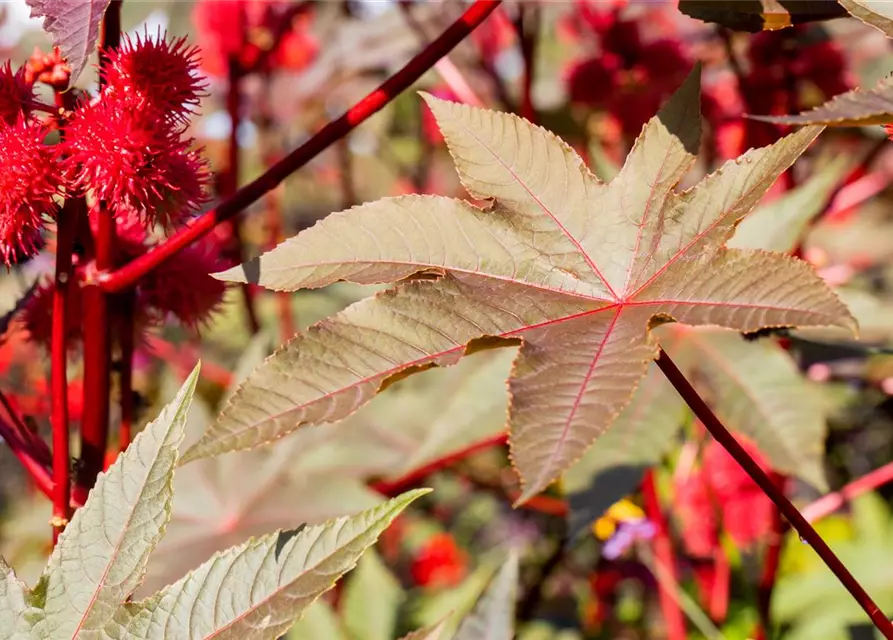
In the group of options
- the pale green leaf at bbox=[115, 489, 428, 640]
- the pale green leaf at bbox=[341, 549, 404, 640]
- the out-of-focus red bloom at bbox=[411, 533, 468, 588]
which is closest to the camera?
the pale green leaf at bbox=[115, 489, 428, 640]

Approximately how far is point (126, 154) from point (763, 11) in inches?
20.4

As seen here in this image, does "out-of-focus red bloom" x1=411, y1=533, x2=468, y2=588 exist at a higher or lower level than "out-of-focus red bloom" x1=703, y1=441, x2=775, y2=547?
lower

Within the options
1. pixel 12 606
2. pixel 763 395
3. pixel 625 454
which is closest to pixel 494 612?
pixel 625 454

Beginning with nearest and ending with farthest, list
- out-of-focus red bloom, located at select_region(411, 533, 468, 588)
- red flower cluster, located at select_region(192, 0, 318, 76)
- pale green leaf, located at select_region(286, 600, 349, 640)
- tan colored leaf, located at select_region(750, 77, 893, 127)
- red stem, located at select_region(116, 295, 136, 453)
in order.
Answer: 1. tan colored leaf, located at select_region(750, 77, 893, 127)
2. red stem, located at select_region(116, 295, 136, 453)
3. pale green leaf, located at select_region(286, 600, 349, 640)
4. red flower cluster, located at select_region(192, 0, 318, 76)
5. out-of-focus red bloom, located at select_region(411, 533, 468, 588)

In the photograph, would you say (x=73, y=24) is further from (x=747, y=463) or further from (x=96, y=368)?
(x=747, y=463)

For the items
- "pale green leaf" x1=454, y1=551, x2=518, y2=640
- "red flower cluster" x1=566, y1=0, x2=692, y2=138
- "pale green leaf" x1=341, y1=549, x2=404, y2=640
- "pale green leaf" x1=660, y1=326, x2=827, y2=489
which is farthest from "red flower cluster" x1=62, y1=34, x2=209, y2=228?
"red flower cluster" x1=566, y1=0, x2=692, y2=138

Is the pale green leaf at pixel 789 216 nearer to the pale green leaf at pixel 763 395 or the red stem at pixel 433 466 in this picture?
the pale green leaf at pixel 763 395

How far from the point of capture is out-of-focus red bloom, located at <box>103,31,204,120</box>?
0.73 metres

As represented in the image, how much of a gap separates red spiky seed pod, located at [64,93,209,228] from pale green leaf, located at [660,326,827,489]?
0.67 metres

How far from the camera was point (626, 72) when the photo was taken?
1743 mm

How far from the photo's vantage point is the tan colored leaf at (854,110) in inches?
21.3

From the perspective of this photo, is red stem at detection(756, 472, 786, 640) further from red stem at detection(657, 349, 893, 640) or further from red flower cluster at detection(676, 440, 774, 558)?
red stem at detection(657, 349, 893, 640)

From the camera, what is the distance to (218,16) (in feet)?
5.79

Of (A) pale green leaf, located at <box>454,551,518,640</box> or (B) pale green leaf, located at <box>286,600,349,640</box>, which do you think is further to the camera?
(B) pale green leaf, located at <box>286,600,349,640</box>
